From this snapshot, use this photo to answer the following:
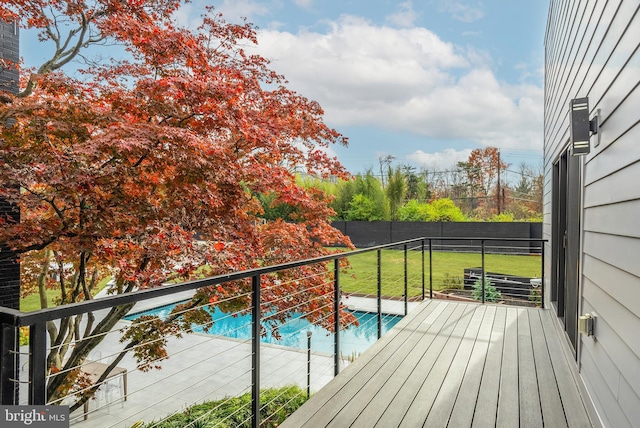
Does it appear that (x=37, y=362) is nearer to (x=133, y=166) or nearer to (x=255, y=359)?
(x=255, y=359)

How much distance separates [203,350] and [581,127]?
670 centimetres

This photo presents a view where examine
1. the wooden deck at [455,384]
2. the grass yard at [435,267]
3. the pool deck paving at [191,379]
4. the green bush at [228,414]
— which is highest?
the wooden deck at [455,384]

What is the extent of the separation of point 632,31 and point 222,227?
149 inches

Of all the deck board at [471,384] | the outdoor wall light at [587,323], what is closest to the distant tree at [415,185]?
the deck board at [471,384]

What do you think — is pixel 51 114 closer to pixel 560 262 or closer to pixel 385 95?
pixel 560 262

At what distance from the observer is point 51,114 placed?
3482mm

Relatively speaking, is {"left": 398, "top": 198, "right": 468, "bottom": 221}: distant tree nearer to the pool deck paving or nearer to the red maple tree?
the pool deck paving

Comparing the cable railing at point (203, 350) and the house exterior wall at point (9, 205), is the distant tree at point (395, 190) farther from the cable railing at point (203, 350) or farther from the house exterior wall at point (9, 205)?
the house exterior wall at point (9, 205)

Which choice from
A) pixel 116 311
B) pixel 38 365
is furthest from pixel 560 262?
pixel 116 311

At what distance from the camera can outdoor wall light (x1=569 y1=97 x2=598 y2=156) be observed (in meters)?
2.26

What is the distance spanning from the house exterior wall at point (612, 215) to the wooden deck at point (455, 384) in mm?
286

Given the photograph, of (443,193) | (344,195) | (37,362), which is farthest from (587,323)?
(443,193)

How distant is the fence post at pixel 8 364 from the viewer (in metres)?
0.99

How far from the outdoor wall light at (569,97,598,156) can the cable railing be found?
1650 millimetres
